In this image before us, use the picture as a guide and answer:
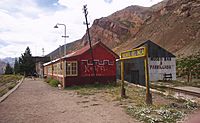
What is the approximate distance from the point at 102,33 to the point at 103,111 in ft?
361

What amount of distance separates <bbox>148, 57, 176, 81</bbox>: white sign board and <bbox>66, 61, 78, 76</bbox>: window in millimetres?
13196

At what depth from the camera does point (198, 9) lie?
239 ft

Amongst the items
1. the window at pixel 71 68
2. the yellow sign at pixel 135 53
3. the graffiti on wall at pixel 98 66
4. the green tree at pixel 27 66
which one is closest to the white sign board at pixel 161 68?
the graffiti on wall at pixel 98 66

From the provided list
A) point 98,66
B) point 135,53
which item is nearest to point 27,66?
point 98,66

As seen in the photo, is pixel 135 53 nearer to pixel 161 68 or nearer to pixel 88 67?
pixel 88 67

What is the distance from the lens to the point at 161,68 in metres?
33.9

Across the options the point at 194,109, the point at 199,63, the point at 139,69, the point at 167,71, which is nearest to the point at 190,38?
the point at 199,63

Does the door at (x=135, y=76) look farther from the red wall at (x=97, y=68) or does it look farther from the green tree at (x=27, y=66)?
the green tree at (x=27, y=66)

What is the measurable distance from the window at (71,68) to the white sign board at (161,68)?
43.3ft

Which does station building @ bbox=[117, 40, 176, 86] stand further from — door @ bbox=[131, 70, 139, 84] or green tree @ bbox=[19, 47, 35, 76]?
green tree @ bbox=[19, 47, 35, 76]

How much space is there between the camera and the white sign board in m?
33.5

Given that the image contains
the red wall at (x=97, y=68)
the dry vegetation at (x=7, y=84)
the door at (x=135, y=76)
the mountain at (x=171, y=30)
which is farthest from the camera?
the mountain at (x=171, y=30)

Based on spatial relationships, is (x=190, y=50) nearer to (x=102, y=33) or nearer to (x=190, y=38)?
(x=190, y=38)

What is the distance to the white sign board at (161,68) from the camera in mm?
33516
